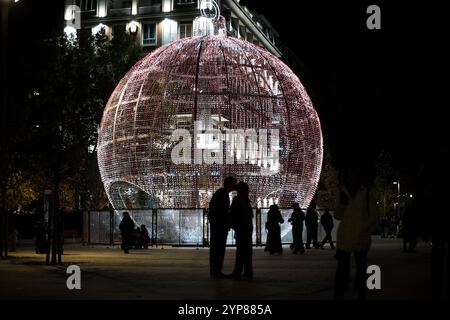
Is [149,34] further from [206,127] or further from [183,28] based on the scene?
[206,127]

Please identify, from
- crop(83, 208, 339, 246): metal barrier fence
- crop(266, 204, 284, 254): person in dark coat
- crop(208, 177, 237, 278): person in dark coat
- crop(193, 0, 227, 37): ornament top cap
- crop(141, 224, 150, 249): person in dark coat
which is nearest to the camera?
crop(208, 177, 237, 278): person in dark coat

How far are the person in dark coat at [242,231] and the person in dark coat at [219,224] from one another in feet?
0.52

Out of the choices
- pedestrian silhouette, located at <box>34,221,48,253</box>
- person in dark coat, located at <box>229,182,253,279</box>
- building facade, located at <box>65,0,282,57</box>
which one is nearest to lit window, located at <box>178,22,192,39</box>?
building facade, located at <box>65,0,282,57</box>

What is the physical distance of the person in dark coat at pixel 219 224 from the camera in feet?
43.1

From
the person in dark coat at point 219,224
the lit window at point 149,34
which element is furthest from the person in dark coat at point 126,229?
the lit window at point 149,34

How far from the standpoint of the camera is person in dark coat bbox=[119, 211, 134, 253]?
77.9ft

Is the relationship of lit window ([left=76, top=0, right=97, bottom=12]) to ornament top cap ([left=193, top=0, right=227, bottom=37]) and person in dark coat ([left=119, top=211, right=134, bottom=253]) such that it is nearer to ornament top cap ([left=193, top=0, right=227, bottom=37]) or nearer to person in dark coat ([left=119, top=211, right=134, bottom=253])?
ornament top cap ([left=193, top=0, right=227, bottom=37])

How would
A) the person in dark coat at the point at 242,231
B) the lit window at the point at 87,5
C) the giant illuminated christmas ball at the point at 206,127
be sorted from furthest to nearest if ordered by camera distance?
the lit window at the point at 87,5 → the giant illuminated christmas ball at the point at 206,127 → the person in dark coat at the point at 242,231

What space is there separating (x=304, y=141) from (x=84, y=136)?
762 cm

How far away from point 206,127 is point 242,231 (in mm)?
10340

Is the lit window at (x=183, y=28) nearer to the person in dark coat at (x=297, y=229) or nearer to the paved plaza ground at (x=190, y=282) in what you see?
the person in dark coat at (x=297, y=229)

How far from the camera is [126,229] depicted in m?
24.3

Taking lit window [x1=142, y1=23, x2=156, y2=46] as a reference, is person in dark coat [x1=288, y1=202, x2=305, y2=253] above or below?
below

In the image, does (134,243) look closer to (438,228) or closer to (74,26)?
(438,228)
